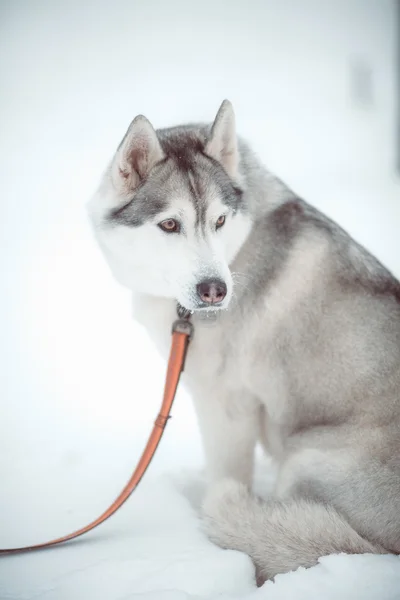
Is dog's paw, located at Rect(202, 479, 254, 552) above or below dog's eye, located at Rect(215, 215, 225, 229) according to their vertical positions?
below

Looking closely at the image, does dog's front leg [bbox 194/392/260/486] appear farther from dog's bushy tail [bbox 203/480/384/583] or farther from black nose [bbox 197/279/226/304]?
black nose [bbox 197/279/226/304]

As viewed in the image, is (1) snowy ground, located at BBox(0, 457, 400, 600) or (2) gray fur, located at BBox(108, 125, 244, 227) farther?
(2) gray fur, located at BBox(108, 125, 244, 227)

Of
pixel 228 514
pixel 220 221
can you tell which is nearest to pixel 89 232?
pixel 220 221

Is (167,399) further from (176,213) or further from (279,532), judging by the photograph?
(176,213)

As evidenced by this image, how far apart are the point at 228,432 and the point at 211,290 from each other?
34.5 inches

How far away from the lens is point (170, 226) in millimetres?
2178

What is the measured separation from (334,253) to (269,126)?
27.2 feet

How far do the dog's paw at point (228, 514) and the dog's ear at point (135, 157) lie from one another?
147 cm

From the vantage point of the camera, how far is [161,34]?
10281 mm

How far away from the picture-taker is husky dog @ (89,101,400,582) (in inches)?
77.6

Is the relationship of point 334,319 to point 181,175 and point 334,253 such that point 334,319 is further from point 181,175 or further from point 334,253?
point 181,175

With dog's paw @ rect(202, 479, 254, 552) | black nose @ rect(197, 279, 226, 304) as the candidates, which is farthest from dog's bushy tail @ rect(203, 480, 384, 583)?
black nose @ rect(197, 279, 226, 304)

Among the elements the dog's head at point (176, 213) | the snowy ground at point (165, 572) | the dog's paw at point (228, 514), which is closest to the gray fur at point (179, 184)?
the dog's head at point (176, 213)

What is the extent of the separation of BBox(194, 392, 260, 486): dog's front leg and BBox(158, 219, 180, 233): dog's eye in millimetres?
877
